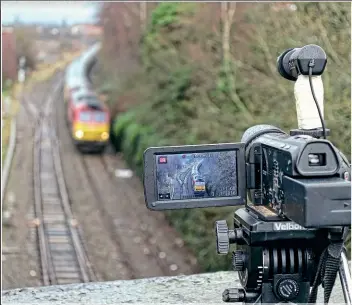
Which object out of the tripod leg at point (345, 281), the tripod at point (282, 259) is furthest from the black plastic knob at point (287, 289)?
the tripod leg at point (345, 281)

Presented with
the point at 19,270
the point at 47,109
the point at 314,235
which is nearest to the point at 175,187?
the point at 314,235

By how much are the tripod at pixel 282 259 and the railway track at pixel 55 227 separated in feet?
30.0

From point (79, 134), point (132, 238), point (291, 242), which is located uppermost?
point (291, 242)

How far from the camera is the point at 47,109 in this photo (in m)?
33.3

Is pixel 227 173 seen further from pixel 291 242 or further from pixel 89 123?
pixel 89 123

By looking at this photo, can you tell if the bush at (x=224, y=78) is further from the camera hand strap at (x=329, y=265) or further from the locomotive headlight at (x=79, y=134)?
the camera hand strap at (x=329, y=265)

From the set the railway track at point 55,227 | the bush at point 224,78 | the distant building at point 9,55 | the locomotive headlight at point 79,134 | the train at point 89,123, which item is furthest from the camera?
the train at point 89,123

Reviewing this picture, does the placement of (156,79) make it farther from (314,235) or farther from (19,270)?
(314,235)

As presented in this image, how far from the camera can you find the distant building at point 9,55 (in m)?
15.3

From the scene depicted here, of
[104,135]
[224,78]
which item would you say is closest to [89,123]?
[104,135]

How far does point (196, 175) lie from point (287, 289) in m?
0.60

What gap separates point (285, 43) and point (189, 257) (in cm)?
518

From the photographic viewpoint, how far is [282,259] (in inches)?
103

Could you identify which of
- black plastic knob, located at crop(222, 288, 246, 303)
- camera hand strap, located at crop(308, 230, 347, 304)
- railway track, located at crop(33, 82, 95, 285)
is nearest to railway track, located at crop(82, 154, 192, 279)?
railway track, located at crop(33, 82, 95, 285)
